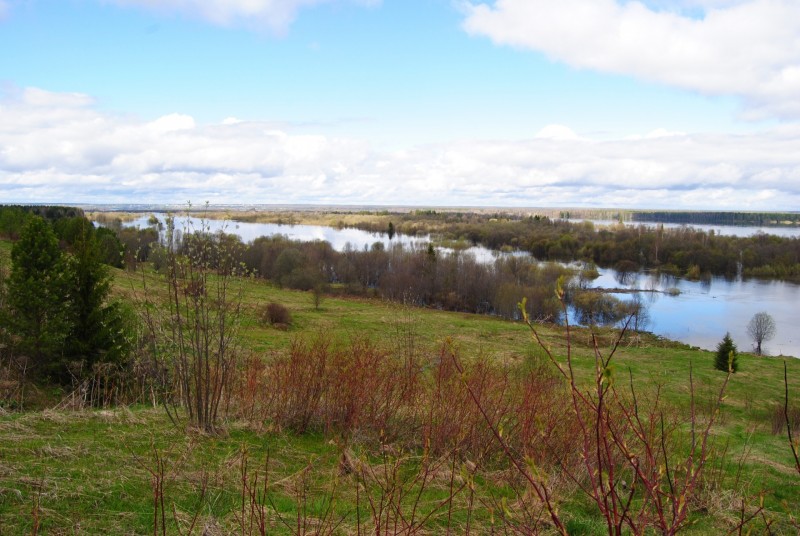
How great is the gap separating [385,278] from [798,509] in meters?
46.0

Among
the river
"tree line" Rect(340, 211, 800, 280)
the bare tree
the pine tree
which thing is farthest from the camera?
"tree line" Rect(340, 211, 800, 280)

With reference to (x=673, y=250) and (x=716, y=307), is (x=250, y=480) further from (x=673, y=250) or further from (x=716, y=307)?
(x=673, y=250)

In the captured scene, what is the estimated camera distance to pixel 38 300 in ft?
39.8

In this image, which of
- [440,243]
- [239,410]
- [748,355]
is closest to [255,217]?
[440,243]

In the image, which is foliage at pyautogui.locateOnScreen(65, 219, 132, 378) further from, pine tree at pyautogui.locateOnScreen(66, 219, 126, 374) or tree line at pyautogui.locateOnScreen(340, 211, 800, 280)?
tree line at pyautogui.locateOnScreen(340, 211, 800, 280)

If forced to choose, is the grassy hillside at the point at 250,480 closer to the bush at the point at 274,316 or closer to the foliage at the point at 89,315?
the foliage at the point at 89,315

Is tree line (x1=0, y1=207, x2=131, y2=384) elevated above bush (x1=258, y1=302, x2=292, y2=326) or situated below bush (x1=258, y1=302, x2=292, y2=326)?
above

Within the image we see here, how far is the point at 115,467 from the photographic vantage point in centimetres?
430

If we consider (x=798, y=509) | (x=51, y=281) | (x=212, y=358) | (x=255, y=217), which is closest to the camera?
(x=798, y=509)

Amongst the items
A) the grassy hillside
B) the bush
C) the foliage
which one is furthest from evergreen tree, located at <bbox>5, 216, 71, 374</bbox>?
the bush

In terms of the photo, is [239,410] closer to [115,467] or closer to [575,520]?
[115,467]

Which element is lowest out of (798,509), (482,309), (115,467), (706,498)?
(482,309)

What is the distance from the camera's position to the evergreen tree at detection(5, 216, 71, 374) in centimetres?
1216

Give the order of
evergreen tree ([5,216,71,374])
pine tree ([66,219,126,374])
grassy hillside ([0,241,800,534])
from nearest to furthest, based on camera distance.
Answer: grassy hillside ([0,241,800,534]), evergreen tree ([5,216,71,374]), pine tree ([66,219,126,374])
